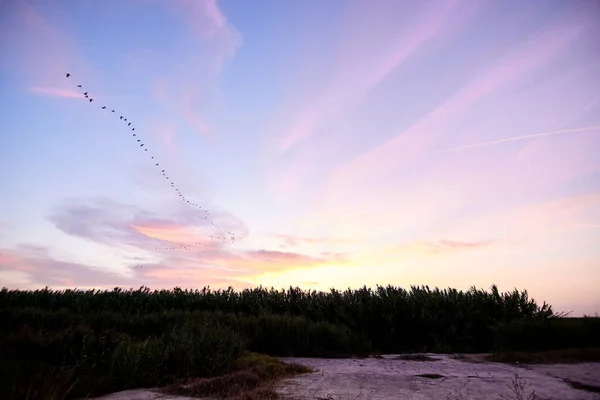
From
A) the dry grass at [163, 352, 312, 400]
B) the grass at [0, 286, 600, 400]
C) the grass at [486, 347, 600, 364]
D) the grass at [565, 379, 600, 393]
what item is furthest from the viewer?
the grass at [486, 347, 600, 364]

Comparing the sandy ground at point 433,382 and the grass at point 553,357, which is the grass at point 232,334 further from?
the sandy ground at point 433,382

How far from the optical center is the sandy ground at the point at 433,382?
6.29 m

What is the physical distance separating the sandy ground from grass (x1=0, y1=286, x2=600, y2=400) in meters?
0.73

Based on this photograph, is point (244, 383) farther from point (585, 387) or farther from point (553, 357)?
point (553, 357)

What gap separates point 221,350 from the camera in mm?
9836

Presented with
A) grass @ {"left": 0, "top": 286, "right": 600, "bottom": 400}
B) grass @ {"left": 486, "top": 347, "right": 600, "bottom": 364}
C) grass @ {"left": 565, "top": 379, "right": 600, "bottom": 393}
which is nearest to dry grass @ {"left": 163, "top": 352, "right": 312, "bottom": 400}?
grass @ {"left": 0, "top": 286, "right": 600, "bottom": 400}

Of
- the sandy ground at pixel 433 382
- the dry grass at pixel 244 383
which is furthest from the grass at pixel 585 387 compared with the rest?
the dry grass at pixel 244 383

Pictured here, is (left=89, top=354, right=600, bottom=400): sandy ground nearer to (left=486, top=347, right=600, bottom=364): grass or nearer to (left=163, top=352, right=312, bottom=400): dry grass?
(left=163, top=352, right=312, bottom=400): dry grass

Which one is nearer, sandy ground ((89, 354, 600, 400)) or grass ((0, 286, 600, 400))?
sandy ground ((89, 354, 600, 400))

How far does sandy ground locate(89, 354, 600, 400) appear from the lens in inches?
248

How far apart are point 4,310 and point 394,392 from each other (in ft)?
50.7

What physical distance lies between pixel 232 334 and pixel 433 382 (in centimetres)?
588

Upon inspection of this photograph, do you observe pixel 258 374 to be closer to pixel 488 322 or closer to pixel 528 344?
pixel 528 344

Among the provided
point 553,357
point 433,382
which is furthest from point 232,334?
point 553,357
